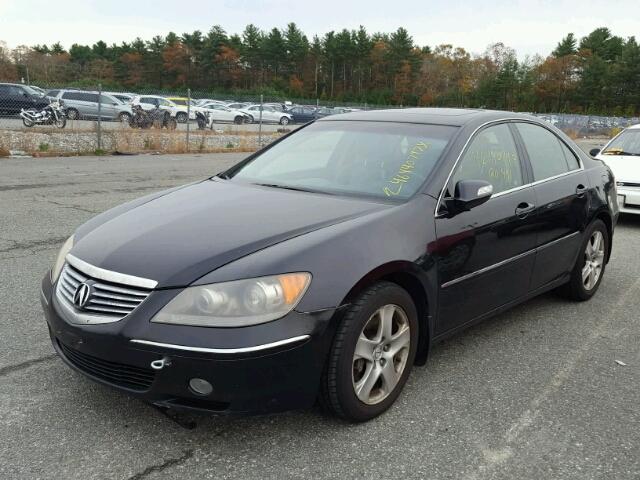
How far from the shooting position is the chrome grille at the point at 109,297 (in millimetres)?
2570

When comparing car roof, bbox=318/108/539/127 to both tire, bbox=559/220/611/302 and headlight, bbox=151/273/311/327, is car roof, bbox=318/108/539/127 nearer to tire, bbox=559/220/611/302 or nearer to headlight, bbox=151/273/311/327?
tire, bbox=559/220/611/302

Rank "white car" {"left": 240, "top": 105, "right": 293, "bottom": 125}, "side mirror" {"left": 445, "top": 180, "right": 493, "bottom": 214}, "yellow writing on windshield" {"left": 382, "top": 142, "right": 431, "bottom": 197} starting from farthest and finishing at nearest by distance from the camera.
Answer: "white car" {"left": 240, "top": 105, "right": 293, "bottom": 125} < "yellow writing on windshield" {"left": 382, "top": 142, "right": 431, "bottom": 197} < "side mirror" {"left": 445, "top": 180, "right": 493, "bottom": 214}

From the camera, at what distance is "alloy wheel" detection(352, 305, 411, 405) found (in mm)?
2875

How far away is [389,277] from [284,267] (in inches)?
25.3

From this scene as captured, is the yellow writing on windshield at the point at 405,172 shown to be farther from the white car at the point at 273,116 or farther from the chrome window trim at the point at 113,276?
the white car at the point at 273,116

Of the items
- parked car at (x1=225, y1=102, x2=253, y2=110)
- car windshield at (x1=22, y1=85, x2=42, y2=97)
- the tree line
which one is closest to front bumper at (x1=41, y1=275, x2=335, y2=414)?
car windshield at (x1=22, y1=85, x2=42, y2=97)

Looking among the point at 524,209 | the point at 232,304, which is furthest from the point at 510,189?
the point at 232,304

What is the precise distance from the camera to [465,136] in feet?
12.3

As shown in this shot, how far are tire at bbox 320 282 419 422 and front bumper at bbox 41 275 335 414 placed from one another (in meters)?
0.09

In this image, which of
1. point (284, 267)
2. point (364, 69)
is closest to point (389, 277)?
point (284, 267)

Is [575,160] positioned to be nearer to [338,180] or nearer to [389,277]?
[338,180]

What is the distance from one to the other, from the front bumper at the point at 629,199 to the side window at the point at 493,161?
5.12 meters

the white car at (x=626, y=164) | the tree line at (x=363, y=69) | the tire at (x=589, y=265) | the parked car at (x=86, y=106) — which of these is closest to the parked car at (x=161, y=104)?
the parked car at (x=86, y=106)

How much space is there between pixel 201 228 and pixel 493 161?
6.43 ft
